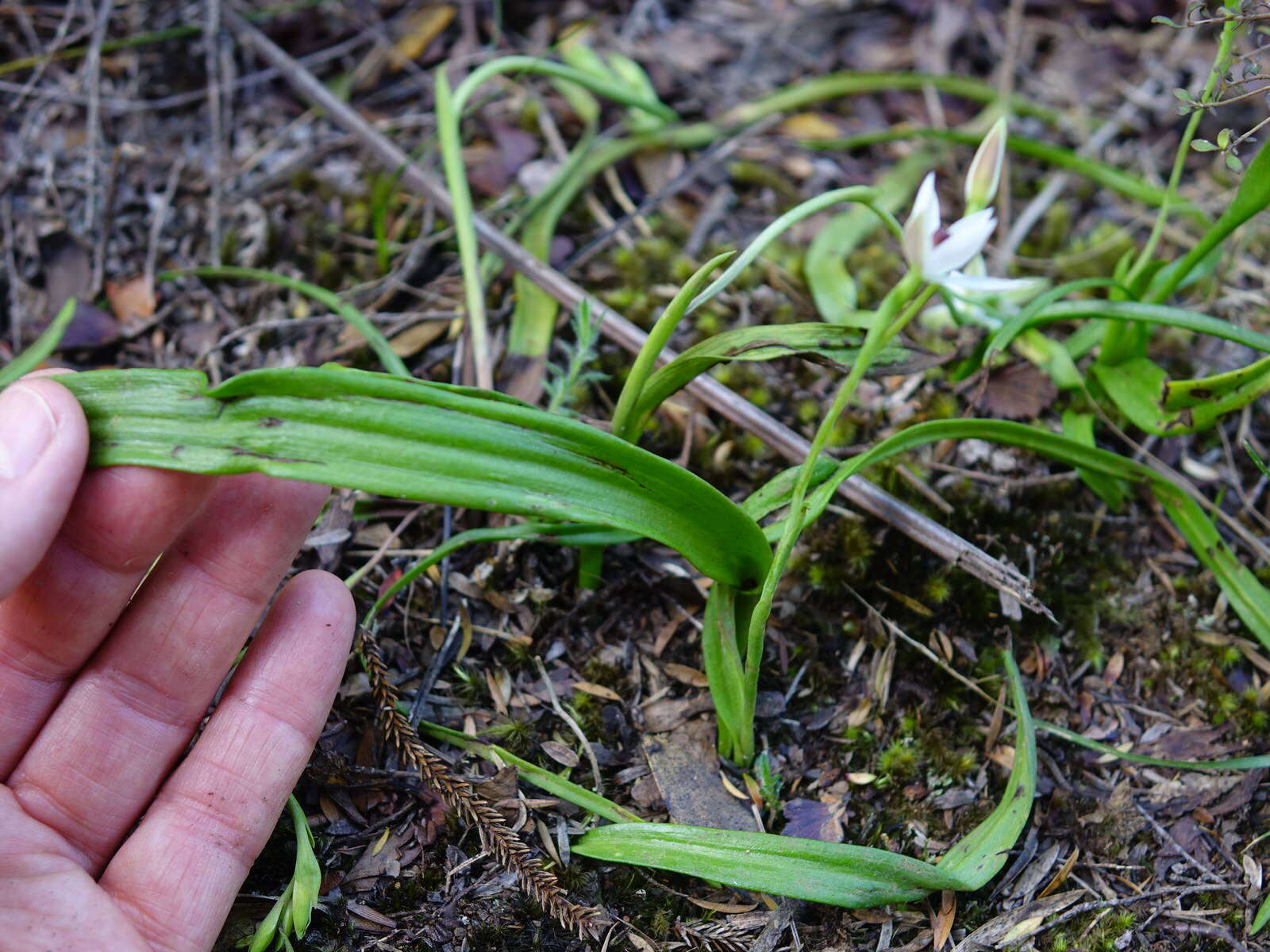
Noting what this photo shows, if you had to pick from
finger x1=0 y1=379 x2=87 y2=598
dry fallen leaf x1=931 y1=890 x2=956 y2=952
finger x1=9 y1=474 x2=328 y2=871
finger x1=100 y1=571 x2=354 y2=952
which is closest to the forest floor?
dry fallen leaf x1=931 y1=890 x2=956 y2=952

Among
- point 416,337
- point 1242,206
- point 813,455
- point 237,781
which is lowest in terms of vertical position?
point 237,781

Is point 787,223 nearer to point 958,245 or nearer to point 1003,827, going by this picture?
point 958,245

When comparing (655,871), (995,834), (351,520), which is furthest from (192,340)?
(995,834)

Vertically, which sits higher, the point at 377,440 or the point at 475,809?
the point at 377,440

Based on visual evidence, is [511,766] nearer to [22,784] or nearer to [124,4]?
[22,784]

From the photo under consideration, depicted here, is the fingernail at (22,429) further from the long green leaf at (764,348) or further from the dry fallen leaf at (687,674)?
the dry fallen leaf at (687,674)

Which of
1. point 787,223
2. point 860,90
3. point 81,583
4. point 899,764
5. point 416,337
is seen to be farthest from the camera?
point 860,90

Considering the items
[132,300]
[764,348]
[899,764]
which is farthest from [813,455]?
[132,300]
